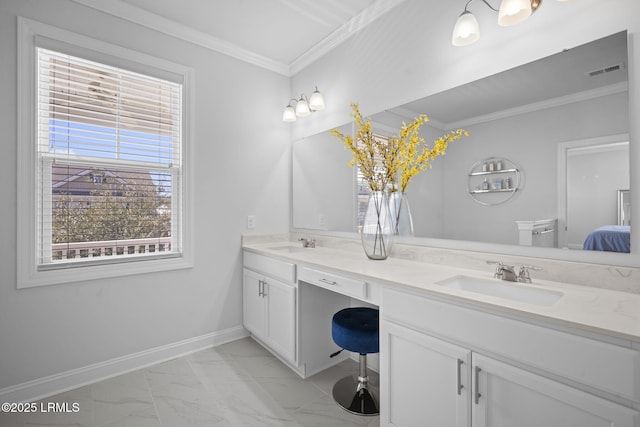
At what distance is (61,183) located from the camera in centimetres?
200

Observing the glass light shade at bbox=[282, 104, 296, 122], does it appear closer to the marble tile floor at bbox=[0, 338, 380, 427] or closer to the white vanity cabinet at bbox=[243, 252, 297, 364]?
the white vanity cabinet at bbox=[243, 252, 297, 364]

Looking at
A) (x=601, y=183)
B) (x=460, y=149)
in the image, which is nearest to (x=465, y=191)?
(x=460, y=149)

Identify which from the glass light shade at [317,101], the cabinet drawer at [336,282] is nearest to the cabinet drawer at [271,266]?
the cabinet drawer at [336,282]

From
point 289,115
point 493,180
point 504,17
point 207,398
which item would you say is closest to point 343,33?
point 289,115

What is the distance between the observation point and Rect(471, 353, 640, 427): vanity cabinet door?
0.88 metres

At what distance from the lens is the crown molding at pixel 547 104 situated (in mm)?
1302

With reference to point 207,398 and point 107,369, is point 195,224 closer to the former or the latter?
point 107,369

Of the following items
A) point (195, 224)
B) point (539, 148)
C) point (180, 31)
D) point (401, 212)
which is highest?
point (180, 31)

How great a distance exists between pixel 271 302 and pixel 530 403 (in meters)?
1.71

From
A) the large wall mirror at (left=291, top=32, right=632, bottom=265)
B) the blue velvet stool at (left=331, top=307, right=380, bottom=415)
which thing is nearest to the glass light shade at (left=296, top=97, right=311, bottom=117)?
the large wall mirror at (left=291, top=32, right=632, bottom=265)

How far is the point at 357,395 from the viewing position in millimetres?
1902

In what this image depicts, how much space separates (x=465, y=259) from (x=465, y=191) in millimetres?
393

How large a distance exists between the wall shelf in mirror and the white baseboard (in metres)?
2.27

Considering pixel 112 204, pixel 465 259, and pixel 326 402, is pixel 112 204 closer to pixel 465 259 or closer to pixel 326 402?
pixel 326 402
